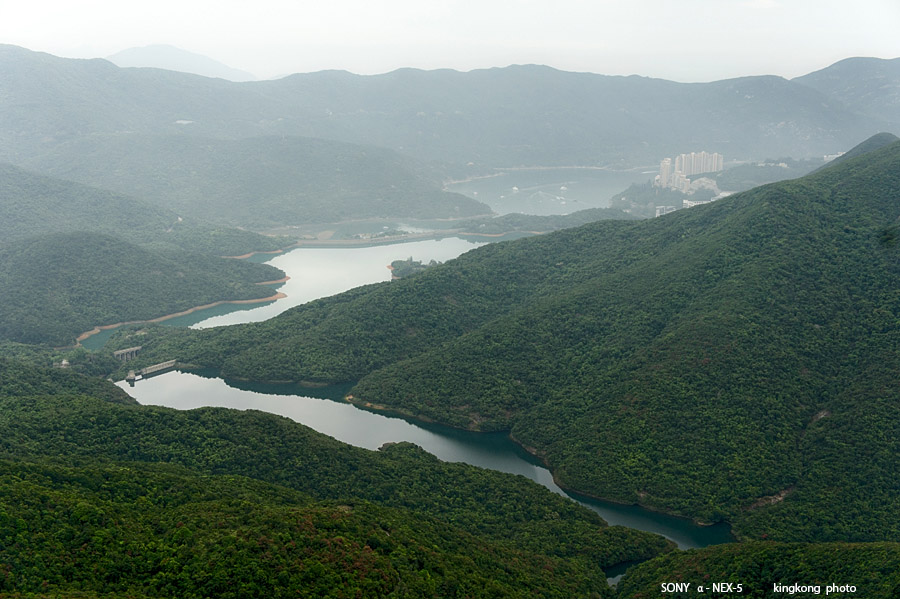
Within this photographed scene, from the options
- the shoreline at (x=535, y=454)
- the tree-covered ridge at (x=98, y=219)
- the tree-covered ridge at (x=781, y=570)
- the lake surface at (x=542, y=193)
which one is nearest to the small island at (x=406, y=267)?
the tree-covered ridge at (x=98, y=219)

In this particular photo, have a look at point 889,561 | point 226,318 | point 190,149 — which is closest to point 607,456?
point 889,561

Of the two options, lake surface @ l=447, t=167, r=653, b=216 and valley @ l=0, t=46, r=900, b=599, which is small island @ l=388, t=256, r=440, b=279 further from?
lake surface @ l=447, t=167, r=653, b=216

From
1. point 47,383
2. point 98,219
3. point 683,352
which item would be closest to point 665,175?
point 98,219

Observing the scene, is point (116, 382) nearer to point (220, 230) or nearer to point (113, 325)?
point (113, 325)

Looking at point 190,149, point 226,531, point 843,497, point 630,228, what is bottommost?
point 843,497

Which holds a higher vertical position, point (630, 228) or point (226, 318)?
point (630, 228)

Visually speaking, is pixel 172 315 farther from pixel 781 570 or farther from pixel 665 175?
pixel 665 175

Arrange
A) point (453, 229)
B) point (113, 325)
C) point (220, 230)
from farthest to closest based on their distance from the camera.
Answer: point (453, 229) → point (220, 230) → point (113, 325)

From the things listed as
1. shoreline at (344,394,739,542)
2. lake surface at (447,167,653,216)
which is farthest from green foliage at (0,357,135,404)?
lake surface at (447,167,653,216)
